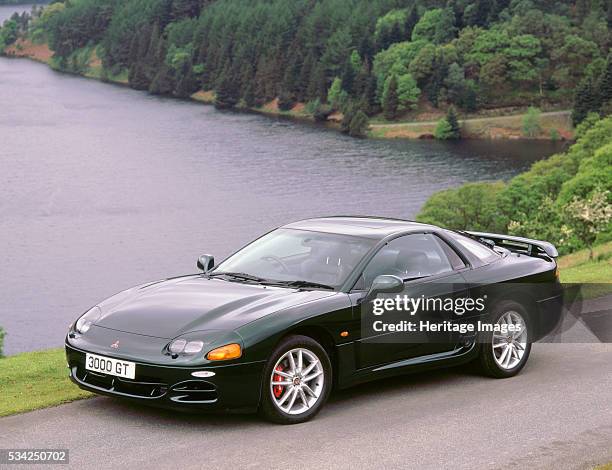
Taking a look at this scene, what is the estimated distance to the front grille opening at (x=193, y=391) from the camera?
28.7ft

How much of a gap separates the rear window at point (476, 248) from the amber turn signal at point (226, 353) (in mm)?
3158

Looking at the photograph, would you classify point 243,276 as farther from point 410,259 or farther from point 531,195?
point 531,195

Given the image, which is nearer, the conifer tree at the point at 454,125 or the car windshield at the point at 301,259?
the car windshield at the point at 301,259

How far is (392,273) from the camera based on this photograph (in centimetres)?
1026

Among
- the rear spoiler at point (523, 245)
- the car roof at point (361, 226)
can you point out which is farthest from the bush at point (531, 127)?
the car roof at point (361, 226)

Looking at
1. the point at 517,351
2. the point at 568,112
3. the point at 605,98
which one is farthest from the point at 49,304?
the point at 568,112

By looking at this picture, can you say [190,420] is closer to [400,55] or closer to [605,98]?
[605,98]

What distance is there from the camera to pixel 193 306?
9367mm

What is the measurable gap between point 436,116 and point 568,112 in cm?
2106

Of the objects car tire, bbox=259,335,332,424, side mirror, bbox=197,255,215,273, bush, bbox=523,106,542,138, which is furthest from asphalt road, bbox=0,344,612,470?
bush, bbox=523,106,542,138

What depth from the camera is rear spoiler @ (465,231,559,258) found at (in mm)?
12180

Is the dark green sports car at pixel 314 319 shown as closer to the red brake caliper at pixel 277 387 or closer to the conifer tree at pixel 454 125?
the red brake caliper at pixel 277 387

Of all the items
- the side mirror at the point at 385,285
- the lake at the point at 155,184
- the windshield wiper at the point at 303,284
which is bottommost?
the lake at the point at 155,184

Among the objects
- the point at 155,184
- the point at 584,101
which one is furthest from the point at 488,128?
the point at 155,184
